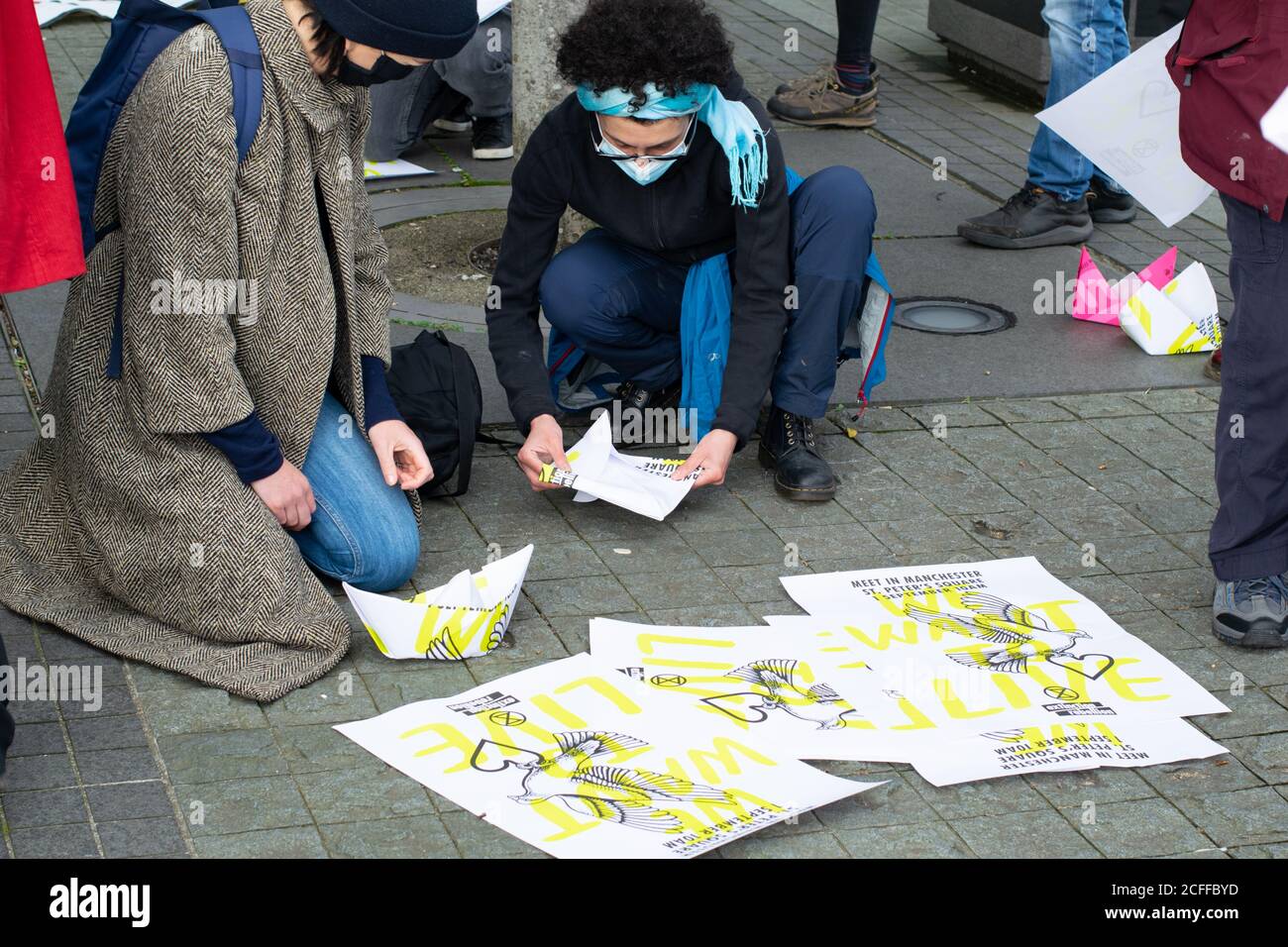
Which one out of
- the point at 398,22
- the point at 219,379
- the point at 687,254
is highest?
the point at 398,22

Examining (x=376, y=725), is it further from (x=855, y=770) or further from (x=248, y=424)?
(x=855, y=770)

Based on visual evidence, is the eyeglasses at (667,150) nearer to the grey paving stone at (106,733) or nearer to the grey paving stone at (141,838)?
the grey paving stone at (106,733)

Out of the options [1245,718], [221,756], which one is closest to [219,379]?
[221,756]

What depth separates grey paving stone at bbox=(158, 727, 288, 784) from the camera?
9.68ft

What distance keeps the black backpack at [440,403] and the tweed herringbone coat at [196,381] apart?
0.48m

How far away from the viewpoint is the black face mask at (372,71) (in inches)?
126

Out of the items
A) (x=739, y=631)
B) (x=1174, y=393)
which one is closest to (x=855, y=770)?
(x=739, y=631)

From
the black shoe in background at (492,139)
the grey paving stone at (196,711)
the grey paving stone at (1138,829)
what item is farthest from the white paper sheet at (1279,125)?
the black shoe in background at (492,139)

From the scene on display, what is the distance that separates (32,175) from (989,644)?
81.1 inches

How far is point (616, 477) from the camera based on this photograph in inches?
159

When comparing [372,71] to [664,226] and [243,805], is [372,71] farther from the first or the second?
[243,805]

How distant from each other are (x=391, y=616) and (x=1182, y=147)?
1.94m

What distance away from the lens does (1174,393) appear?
16.1ft

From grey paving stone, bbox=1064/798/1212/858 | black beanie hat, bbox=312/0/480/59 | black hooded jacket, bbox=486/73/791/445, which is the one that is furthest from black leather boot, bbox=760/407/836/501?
black beanie hat, bbox=312/0/480/59
